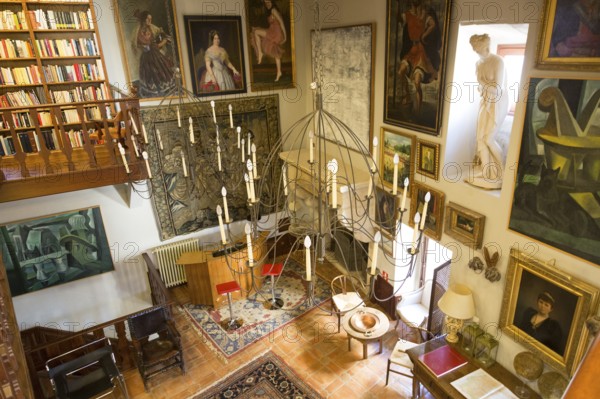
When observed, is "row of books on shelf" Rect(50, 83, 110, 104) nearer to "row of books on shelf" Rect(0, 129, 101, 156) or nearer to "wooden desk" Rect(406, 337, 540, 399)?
"row of books on shelf" Rect(0, 129, 101, 156)

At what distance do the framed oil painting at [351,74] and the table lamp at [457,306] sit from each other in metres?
2.27

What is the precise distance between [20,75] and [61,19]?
2.94ft

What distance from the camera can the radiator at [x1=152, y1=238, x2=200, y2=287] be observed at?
702 centimetres

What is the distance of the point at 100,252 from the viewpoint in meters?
6.46

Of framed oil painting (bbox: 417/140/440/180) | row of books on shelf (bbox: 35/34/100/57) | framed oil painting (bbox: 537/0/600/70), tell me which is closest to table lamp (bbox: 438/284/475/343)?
framed oil painting (bbox: 417/140/440/180)

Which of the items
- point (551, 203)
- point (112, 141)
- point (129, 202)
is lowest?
point (129, 202)

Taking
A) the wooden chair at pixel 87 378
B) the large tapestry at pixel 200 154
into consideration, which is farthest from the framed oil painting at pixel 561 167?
the wooden chair at pixel 87 378

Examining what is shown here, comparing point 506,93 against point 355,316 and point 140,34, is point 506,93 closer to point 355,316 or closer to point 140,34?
point 355,316

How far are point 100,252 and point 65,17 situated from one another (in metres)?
3.50

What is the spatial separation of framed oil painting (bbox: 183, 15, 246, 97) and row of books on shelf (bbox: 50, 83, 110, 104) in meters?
1.43

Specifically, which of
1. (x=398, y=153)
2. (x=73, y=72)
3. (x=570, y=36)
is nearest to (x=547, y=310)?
(x=570, y=36)

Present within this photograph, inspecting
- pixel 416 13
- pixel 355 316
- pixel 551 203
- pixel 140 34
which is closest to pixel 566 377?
pixel 551 203

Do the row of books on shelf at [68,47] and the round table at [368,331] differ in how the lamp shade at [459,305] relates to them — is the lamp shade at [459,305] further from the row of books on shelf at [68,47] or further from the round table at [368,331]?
the row of books on shelf at [68,47]

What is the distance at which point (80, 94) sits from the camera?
5453mm
